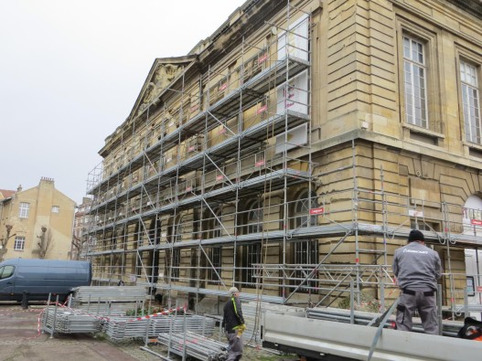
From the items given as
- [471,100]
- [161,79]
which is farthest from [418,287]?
[161,79]

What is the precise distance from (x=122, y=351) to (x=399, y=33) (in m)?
12.4

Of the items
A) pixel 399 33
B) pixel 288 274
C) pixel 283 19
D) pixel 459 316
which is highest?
pixel 283 19

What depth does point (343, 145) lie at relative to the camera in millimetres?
12312

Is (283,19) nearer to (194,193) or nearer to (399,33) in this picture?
(399,33)

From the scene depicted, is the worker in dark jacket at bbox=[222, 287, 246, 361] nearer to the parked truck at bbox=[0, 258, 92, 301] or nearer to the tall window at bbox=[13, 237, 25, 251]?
the parked truck at bbox=[0, 258, 92, 301]

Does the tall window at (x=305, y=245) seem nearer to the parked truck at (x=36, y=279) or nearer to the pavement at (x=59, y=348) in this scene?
the pavement at (x=59, y=348)

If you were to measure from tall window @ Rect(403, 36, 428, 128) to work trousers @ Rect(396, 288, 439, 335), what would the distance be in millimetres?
9850

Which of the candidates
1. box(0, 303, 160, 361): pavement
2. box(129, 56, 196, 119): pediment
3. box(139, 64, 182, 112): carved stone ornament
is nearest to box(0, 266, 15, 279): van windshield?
box(0, 303, 160, 361): pavement

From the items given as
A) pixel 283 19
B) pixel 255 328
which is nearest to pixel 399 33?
pixel 283 19

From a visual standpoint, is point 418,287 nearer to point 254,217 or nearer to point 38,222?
point 254,217

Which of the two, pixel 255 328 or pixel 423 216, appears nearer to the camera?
pixel 255 328

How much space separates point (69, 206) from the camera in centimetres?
5822

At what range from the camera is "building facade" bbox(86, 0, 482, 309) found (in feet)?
38.7

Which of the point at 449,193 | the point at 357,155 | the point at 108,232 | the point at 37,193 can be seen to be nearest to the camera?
the point at 357,155
